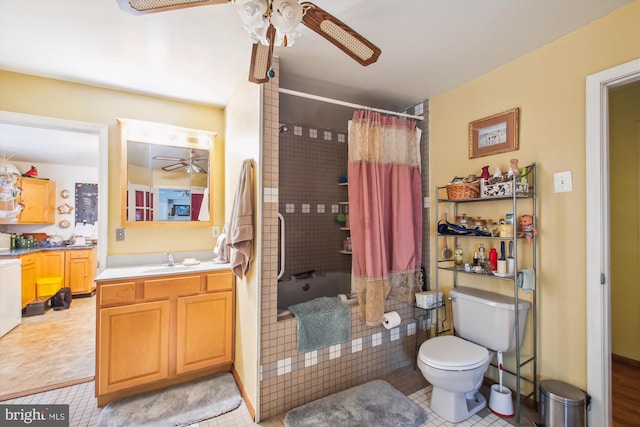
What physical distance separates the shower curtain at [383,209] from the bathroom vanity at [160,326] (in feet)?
3.71

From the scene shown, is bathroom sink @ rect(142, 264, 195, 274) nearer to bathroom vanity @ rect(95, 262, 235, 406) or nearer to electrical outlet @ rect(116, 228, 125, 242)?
bathroom vanity @ rect(95, 262, 235, 406)

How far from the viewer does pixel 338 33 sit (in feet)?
3.61

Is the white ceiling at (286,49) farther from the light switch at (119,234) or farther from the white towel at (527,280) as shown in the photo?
the white towel at (527,280)

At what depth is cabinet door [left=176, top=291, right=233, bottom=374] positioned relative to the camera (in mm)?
2150

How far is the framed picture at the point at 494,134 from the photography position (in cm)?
197

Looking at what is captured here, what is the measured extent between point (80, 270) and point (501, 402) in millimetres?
5699

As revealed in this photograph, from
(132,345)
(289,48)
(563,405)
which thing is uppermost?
(289,48)

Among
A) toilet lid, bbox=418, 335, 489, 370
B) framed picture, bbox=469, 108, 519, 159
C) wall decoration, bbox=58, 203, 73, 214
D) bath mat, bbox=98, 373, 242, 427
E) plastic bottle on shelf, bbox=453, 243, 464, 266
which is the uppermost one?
framed picture, bbox=469, 108, 519, 159

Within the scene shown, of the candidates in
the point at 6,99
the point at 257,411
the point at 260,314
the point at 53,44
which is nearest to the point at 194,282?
the point at 260,314

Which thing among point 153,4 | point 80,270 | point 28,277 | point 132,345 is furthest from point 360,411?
point 80,270

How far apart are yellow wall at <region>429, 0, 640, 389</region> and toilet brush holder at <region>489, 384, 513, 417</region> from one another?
27 cm

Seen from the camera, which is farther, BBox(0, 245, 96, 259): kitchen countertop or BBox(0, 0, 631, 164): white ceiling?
BBox(0, 245, 96, 259): kitchen countertop

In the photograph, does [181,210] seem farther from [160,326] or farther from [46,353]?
[46,353]

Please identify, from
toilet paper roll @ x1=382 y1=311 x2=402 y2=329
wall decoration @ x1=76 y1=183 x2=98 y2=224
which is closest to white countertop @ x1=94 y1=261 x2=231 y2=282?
toilet paper roll @ x1=382 y1=311 x2=402 y2=329
